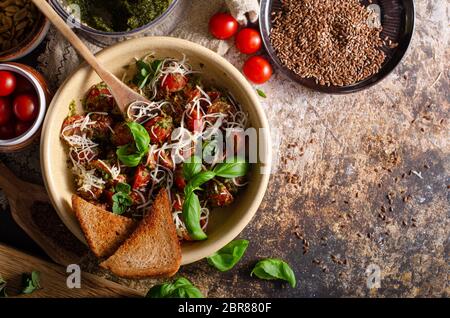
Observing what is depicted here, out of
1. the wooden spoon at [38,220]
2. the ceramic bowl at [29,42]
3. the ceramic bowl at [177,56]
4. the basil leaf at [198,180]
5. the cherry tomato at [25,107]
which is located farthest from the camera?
the wooden spoon at [38,220]

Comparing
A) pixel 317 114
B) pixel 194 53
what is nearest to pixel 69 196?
pixel 194 53

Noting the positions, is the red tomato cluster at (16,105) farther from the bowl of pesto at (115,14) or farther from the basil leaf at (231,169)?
the basil leaf at (231,169)

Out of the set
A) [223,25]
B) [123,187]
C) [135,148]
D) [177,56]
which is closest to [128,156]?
[135,148]

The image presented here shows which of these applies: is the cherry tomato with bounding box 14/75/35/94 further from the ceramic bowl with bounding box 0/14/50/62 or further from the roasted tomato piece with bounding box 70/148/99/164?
the roasted tomato piece with bounding box 70/148/99/164

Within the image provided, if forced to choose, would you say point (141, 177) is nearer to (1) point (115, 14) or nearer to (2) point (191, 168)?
(2) point (191, 168)

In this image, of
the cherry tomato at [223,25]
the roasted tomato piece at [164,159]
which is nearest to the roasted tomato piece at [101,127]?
the roasted tomato piece at [164,159]

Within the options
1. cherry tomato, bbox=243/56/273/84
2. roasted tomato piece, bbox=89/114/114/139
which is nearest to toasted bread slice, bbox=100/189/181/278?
roasted tomato piece, bbox=89/114/114/139

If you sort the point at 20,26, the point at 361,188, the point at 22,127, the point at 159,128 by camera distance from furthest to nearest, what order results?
the point at 361,188
the point at 20,26
the point at 22,127
the point at 159,128
